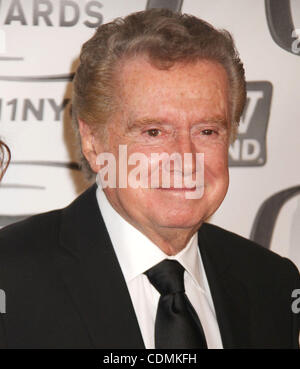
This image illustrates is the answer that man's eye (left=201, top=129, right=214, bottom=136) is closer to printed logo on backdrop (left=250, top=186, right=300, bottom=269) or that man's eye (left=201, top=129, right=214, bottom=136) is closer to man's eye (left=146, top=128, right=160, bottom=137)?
man's eye (left=146, top=128, right=160, bottom=137)

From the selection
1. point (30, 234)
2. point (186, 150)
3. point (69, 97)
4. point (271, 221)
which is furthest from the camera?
point (271, 221)

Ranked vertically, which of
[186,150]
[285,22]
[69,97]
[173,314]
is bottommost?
[173,314]

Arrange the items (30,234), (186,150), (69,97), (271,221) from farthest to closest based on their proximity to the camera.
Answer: (271,221), (69,97), (30,234), (186,150)

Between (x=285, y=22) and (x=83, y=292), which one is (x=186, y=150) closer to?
(x=83, y=292)

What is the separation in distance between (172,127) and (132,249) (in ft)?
0.83

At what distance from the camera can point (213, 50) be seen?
3.67ft

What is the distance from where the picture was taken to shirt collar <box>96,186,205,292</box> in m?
1.15

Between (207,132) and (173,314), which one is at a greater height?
(207,132)

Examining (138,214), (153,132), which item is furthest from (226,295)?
(153,132)

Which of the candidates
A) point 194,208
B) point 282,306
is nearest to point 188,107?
point 194,208

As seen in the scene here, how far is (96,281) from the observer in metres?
1.12

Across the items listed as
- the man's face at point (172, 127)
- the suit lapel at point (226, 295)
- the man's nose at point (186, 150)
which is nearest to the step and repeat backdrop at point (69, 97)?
the suit lapel at point (226, 295)

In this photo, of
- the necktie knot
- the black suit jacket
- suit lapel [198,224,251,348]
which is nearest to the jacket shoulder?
the black suit jacket

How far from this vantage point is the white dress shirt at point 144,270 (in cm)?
114
